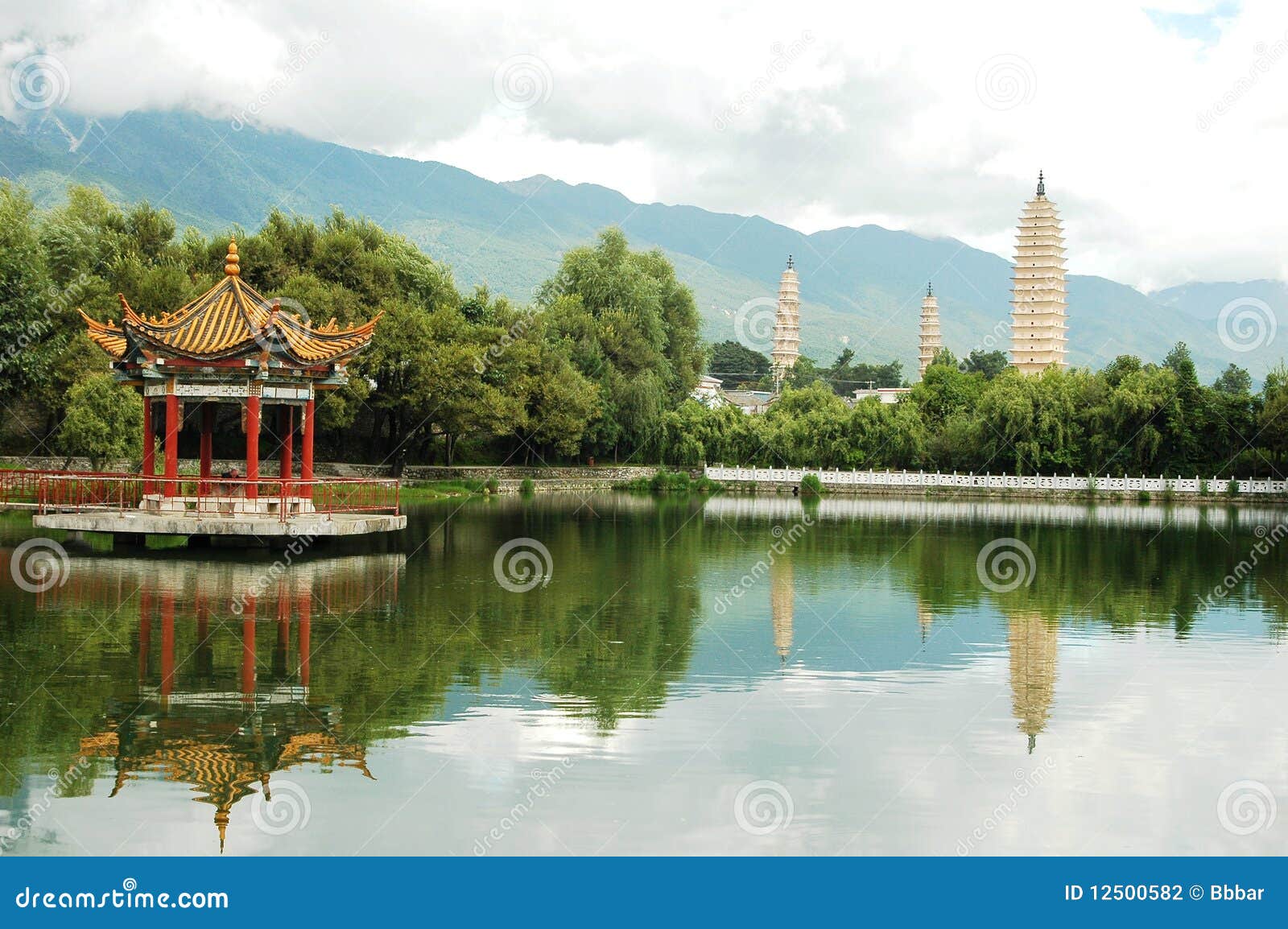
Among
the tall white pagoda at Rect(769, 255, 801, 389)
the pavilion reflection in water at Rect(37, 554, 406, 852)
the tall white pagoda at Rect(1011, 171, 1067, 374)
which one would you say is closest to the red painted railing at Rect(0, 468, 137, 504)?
the pavilion reflection in water at Rect(37, 554, 406, 852)

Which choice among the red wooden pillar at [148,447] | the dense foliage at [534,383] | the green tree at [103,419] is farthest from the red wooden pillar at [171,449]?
the dense foliage at [534,383]

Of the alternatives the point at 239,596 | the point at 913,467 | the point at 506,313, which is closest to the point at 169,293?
the point at 506,313

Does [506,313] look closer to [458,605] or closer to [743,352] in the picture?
[458,605]

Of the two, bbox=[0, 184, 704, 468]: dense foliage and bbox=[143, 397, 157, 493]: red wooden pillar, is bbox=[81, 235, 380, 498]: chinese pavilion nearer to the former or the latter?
bbox=[143, 397, 157, 493]: red wooden pillar

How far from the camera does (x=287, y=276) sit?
42.2 m

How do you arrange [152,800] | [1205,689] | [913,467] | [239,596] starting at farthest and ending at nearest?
[913,467] < [239,596] < [1205,689] < [152,800]

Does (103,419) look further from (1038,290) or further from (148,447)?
(1038,290)

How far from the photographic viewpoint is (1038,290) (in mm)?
82938

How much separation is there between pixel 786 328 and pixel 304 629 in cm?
9963

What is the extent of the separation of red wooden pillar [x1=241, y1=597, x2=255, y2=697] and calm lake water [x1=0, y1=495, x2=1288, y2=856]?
0.18 ft

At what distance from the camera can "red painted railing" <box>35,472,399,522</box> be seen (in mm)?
21266

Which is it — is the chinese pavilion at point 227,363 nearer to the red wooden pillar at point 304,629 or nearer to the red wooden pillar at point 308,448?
the red wooden pillar at point 308,448

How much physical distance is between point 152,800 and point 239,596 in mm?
7925

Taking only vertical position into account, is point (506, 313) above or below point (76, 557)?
above
